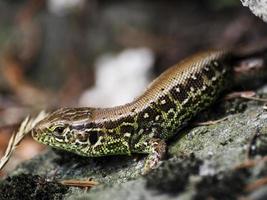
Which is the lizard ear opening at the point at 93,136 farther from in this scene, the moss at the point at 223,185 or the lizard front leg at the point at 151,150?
the moss at the point at 223,185

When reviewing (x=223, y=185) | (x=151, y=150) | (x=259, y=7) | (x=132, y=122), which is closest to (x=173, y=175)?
(x=223, y=185)

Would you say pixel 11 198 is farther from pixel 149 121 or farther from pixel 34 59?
pixel 34 59

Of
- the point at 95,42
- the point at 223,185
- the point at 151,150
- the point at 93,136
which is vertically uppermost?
the point at 95,42

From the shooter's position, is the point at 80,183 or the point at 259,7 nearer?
the point at 259,7

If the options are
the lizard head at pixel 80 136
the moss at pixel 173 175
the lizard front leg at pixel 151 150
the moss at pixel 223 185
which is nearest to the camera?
the moss at pixel 223 185

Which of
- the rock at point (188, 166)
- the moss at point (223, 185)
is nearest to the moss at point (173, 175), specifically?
the rock at point (188, 166)

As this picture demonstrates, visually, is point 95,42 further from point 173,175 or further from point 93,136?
point 173,175
